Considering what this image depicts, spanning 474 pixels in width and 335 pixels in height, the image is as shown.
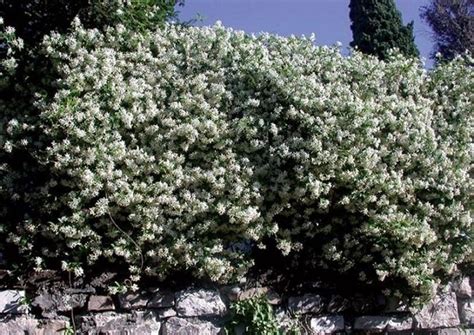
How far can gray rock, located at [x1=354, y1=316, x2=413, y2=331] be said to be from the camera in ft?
17.3

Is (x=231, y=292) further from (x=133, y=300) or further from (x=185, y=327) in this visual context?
(x=133, y=300)

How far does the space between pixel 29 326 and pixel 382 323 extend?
7.82 ft

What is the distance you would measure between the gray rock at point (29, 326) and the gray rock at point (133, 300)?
38 centimetres

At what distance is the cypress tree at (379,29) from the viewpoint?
10750 mm

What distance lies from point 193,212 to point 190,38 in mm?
1353

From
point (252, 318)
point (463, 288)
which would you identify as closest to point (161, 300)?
point (252, 318)

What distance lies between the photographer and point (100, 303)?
180 inches

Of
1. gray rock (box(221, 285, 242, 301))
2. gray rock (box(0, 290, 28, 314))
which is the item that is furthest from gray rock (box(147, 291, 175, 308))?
gray rock (box(0, 290, 28, 314))

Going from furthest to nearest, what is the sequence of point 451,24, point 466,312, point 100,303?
point 451,24 → point 466,312 → point 100,303

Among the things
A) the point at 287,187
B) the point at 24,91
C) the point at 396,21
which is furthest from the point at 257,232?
the point at 396,21

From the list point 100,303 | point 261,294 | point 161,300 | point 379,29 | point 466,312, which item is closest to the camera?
point 100,303

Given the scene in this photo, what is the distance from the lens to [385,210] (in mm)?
5035

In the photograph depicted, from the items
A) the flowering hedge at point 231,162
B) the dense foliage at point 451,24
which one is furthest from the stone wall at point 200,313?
the dense foliage at point 451,24

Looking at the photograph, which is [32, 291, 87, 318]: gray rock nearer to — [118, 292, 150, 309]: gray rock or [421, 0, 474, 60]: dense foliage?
[118, 292, 150, 309]: gray rock
